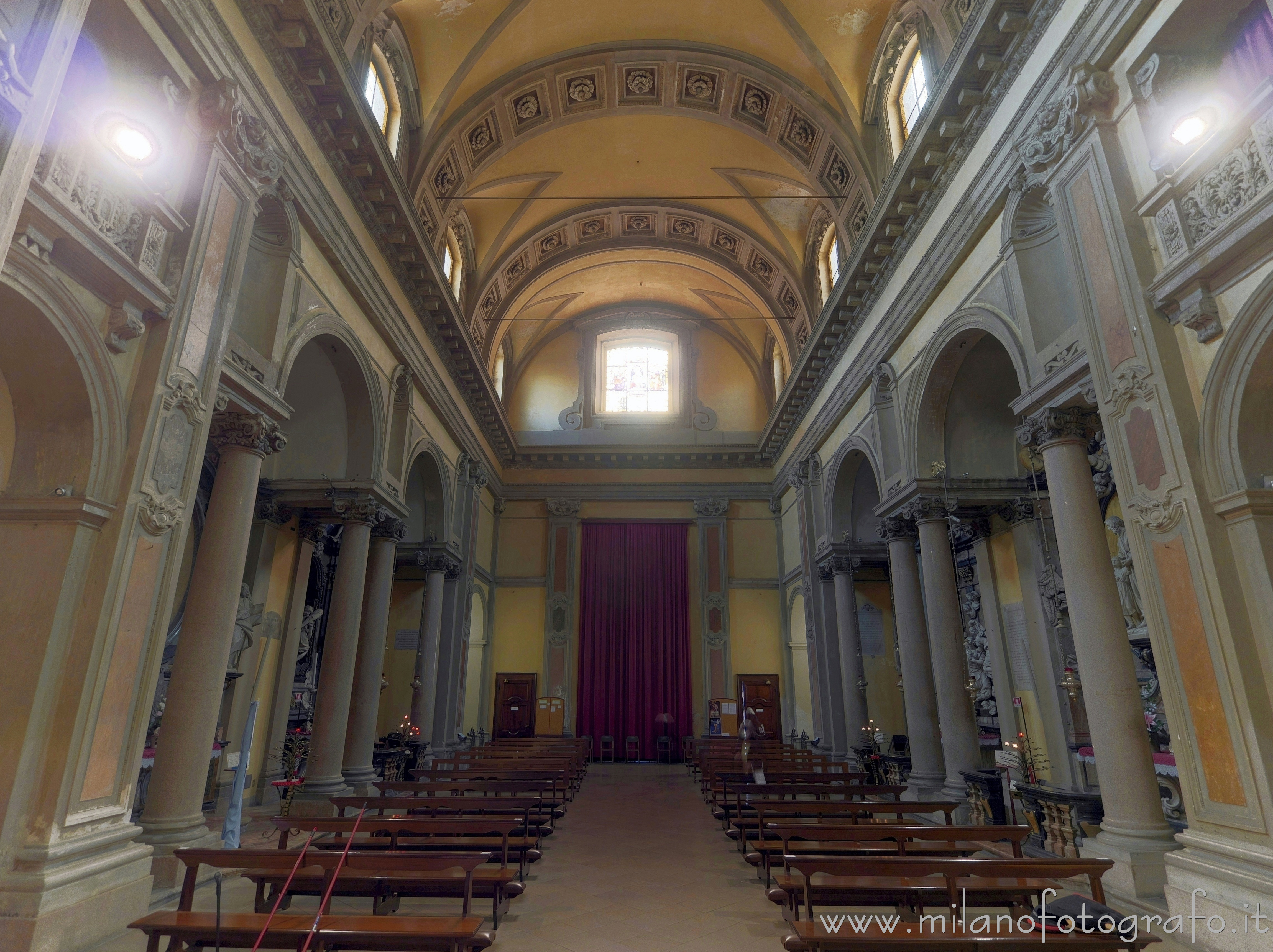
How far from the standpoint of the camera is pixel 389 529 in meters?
11.6

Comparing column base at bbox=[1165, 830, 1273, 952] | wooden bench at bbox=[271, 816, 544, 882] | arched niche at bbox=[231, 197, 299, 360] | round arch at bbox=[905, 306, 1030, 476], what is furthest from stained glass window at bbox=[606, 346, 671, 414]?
column base at bbox=[1165, 830, 1273, 952]

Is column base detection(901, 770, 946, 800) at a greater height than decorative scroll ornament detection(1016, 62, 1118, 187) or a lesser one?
lesser

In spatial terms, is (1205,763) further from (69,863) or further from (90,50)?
(90,50)

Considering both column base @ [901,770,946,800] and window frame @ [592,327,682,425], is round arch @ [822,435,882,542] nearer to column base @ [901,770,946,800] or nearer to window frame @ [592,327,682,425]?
column base @ [901,770,946,800]

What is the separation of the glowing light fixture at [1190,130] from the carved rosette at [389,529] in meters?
10.4

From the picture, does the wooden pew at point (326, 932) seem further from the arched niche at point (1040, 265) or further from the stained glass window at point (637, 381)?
the stained glass window at point (637, 381)

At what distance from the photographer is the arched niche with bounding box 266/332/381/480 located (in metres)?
10.5

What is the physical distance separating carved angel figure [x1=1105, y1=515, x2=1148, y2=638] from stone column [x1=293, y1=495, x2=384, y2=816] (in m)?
9.55

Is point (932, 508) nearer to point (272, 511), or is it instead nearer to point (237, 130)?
point (237, 130)

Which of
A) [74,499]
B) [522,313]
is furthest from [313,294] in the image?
[522,313]

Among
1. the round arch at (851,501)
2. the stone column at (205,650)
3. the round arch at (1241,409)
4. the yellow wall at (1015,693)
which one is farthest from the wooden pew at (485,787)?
the round arch at (851,501)

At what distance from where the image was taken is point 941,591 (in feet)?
32.6

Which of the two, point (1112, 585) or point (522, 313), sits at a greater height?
point (522, 313)

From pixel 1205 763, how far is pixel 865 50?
449 inches
